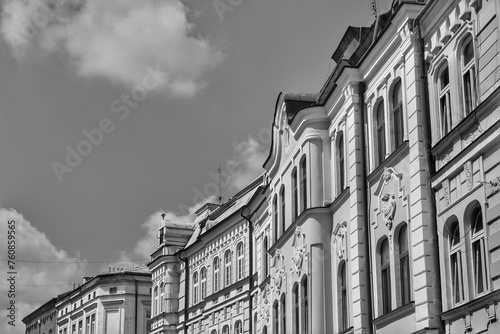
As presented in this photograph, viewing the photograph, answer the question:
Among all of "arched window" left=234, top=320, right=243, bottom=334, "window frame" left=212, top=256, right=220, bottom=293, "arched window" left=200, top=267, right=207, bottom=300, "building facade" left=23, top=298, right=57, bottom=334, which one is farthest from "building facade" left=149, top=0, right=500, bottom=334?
"building facade" left=23, top=298, right=57, bottom=334

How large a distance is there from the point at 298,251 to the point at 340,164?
3378mm

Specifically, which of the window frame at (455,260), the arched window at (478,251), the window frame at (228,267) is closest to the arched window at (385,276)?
the window frame at (455,260)

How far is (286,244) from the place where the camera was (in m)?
30.2

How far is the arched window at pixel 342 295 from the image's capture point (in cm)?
2575

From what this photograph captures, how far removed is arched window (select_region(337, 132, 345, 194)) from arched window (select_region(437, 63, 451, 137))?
21.4ft

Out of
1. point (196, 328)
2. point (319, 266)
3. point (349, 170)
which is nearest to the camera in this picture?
point (349, 170)

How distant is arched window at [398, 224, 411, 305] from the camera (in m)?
21.3

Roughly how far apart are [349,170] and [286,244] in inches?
232

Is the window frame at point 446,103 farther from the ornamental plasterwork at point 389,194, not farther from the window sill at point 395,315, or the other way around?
the window sill at point 395,315

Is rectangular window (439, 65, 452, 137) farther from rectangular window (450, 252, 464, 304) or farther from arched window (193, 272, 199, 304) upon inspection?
arched window (193, 272, 199, 304)

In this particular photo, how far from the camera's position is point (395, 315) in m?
21.5

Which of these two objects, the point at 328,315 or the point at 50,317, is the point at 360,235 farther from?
the point at 50,317

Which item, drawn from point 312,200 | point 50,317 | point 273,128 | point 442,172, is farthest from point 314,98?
point 50,317

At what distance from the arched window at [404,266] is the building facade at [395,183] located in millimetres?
52
